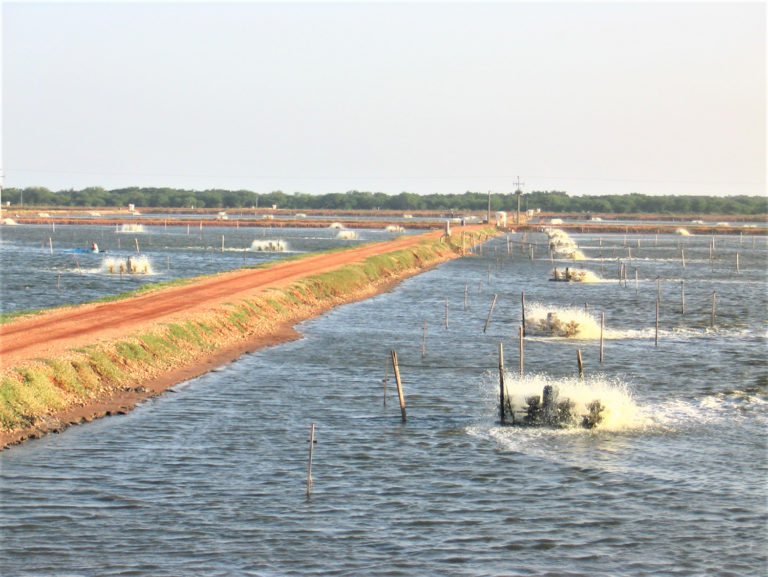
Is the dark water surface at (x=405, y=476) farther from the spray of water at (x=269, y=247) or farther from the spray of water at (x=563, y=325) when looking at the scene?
the spray of water at (x=269, y=247)

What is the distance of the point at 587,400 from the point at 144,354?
585 inches

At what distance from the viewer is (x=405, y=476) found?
22844 mm

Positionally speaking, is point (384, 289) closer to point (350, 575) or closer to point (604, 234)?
point (350, 575)

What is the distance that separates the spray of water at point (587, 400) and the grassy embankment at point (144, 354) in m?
11.7

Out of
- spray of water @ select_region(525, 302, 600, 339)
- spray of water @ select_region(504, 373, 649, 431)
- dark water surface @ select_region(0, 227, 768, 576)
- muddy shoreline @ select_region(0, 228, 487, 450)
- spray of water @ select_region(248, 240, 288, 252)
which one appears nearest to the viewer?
dark water surface @ select_region(0, 227, 768, 576)

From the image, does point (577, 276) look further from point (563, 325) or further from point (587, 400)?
point (587, 400)

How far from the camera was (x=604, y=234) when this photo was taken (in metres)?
189

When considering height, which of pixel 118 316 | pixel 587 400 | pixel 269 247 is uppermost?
pixel 118 316

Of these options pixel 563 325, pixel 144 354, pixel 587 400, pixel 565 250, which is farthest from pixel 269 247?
pixel 587 400

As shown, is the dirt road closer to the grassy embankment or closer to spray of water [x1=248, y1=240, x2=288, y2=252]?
the grassy embankment

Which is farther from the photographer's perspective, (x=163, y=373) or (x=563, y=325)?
(x=563, y=325)

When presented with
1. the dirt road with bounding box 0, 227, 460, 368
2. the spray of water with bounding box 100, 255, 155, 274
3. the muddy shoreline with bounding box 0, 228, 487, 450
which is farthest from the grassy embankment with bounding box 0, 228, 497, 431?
the spray of water with bounding box 100, 255, 155, 274

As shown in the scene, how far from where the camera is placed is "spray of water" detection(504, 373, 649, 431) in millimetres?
28031

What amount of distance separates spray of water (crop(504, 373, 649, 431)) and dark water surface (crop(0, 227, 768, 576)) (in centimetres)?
13
